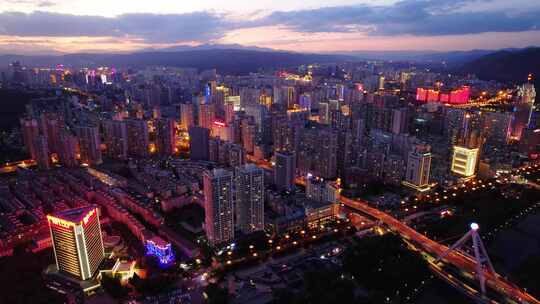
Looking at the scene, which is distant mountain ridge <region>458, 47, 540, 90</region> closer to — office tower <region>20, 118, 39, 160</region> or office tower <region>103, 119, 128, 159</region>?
office tower <region>103, 119, 128, 159</region>

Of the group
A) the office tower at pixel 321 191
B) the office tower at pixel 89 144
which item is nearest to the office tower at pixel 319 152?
the office tower at pixel 321 191

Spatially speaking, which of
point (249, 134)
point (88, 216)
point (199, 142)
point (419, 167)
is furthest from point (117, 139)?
point (419, 167)

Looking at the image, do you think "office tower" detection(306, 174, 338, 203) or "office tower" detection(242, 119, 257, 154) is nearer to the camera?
"office tower" detection(306, 174, 338, 203)

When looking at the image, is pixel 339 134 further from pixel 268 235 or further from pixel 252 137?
pixel 268 235

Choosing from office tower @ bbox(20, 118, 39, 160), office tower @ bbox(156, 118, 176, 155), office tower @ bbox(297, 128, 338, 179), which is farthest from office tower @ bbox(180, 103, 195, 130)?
office tower @ bbox(297, 128, 338, 179)

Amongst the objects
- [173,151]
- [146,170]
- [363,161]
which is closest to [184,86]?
[173,151]

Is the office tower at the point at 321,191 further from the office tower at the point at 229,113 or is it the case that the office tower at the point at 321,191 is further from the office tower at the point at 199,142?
the office tower at the point at 229,113
